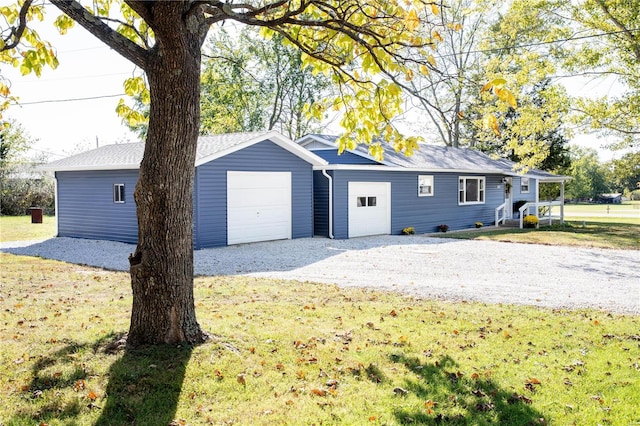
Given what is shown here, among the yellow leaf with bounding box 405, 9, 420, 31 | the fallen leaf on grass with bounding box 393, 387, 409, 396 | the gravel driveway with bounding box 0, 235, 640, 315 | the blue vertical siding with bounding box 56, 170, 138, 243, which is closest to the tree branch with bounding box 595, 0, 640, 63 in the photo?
the gravel driveway with bounding box 0, 235, 640, 315

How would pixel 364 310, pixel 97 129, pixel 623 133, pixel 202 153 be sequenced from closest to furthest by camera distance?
pixel 364 310 → pixel 202 153 → pixel 623 133 → pixel 97 129

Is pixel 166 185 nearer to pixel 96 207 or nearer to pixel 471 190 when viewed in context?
pixel 96 207

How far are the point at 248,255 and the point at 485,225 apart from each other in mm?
15905

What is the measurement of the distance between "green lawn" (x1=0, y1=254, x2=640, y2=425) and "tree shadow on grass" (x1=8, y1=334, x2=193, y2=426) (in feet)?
0.05

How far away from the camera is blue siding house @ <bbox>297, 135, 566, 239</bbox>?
61.6 feet

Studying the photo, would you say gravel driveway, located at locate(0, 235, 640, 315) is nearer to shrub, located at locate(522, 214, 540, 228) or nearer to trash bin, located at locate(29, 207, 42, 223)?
shrub, located at locate(522, 214, 540, 228)

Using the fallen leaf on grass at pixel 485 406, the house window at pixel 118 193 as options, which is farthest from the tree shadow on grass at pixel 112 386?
the house window at pixel 118 193

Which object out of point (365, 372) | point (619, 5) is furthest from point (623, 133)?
point (365, 372)

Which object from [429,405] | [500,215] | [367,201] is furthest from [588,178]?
[429,405]

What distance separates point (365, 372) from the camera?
4875 millimetres

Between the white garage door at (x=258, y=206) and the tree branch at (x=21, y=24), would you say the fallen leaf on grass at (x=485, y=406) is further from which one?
the white garage door at (x=258, y=206)

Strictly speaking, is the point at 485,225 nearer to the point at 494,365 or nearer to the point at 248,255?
the point at 248,255

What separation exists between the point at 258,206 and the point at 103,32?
11.8m

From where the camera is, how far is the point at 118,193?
17.4 m
